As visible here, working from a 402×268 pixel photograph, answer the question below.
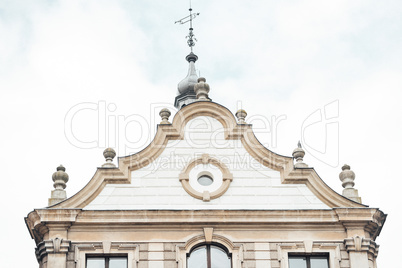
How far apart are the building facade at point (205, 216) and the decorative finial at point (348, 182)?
27 millimetres

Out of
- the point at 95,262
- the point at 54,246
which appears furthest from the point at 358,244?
the point at 54,246

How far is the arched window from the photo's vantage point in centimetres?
2058

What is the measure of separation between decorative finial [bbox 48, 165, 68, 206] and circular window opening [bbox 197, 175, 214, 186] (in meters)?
3.59

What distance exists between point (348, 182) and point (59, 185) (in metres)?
7.75

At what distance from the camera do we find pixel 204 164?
22.2 metres

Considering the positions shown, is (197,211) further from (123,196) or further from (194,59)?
(194,59)

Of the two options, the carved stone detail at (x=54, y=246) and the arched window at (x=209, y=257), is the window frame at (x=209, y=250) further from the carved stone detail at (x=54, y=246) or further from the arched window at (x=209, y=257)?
the carved stone detail at (x=54, y=246)

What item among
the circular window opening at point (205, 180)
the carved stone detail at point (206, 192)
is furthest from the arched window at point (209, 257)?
the circular window opening at point (205, 180)

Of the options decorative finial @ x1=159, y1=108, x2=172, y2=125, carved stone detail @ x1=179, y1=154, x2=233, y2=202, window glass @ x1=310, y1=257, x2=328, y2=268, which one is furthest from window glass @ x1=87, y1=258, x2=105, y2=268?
window glass @ x1=310, y1=257, x2=328, y2=268

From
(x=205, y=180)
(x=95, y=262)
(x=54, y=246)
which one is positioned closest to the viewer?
(x=54, y=246)

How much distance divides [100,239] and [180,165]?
3.03 m

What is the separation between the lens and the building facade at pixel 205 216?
20.6 meters

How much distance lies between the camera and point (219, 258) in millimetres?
20719

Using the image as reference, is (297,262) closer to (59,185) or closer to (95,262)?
(95,262)
